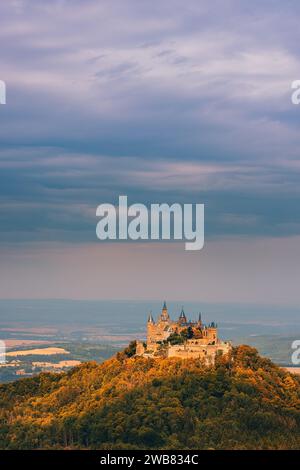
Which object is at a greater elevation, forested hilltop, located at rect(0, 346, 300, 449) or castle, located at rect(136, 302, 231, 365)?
castle, located at rect(136, 302, 231, 365)

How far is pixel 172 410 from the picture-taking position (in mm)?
107500

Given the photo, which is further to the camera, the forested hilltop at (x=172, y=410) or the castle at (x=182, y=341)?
the castle at (x=182, y=341)

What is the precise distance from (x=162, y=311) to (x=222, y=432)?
30048 mm

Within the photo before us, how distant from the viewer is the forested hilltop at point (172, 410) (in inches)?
4114

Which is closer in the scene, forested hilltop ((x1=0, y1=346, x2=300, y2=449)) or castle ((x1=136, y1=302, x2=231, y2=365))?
forested hilltop ((x1=0, y1=346, x2=300, y2=449))

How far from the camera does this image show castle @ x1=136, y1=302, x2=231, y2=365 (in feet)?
386

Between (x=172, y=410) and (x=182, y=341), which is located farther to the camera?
(x=182, y=341)

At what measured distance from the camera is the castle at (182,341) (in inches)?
4636

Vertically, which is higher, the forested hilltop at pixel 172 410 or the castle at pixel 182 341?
the castle at pixel 182 341

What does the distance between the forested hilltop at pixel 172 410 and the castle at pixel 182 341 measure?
144 centimetres

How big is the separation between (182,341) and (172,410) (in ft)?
45.5

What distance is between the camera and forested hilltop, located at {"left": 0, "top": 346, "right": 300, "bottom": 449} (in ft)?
343

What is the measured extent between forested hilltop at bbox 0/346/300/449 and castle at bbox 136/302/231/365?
4.73ft
